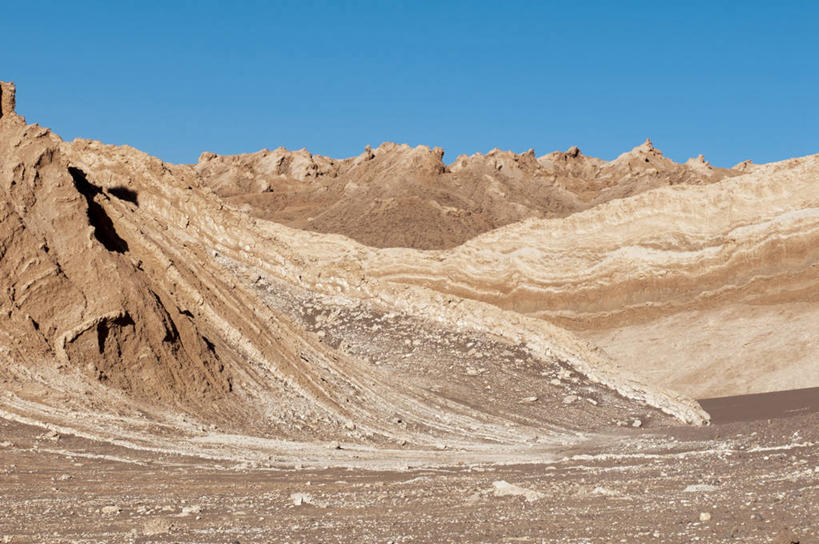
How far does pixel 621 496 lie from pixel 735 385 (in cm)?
2224

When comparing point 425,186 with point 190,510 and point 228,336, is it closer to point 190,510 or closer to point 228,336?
point 228,336

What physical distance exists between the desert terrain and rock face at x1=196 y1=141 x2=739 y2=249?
4403 centimetres

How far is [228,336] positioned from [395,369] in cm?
532

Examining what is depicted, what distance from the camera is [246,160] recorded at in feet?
→ 414

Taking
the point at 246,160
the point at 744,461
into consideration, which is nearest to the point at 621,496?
the point at 744,461

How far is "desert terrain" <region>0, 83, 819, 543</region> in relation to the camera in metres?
9.30

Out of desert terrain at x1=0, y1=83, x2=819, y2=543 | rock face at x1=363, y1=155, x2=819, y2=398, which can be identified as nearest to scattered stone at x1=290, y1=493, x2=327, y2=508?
desert terrain at x1=0, y1=83, x2=819, y2=543

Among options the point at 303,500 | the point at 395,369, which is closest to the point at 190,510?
the point at 303,500

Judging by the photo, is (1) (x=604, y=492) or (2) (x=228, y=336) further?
(2) (x=228, y=336)

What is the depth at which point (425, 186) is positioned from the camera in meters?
99.7

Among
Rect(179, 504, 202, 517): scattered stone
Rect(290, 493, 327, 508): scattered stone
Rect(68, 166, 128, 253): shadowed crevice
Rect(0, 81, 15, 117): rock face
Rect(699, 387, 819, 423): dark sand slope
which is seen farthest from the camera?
Rect(699, 387, 819, 423): dark sand slope

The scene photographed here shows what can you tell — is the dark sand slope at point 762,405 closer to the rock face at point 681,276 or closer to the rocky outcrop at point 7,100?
the rock face at point 681,276

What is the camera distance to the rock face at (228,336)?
1677cm

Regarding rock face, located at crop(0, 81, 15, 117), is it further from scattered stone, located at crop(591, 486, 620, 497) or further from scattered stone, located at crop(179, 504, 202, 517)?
scattered stone, located at crop(591, 486, 620, 497)
